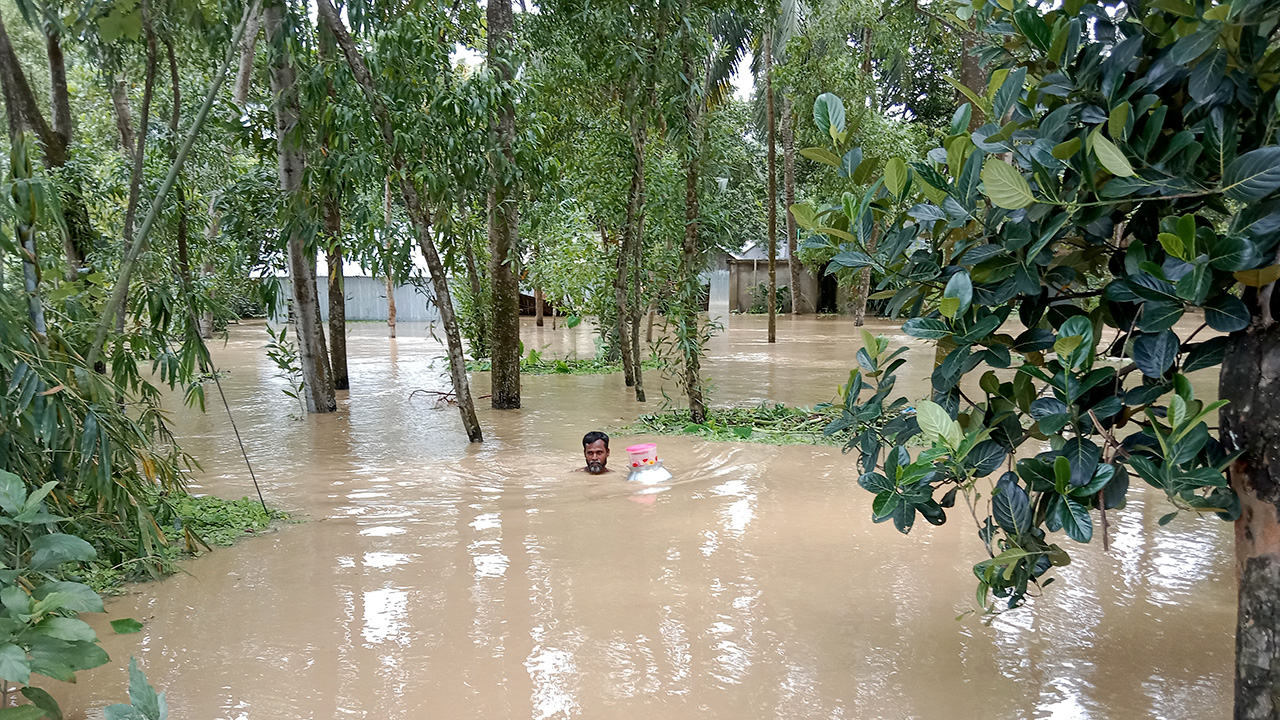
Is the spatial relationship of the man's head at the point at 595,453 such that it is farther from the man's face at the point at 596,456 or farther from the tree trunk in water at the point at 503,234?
the tree trunk in water at the point at 503,234

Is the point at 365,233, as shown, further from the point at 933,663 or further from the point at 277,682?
the point at 933,663

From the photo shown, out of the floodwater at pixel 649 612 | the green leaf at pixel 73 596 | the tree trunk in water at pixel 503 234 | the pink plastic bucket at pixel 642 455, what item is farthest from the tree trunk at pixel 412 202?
the green leaf at pixel 73 596

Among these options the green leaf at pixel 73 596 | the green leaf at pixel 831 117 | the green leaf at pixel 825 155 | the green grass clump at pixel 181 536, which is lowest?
the green grass clump at pixel 181 536

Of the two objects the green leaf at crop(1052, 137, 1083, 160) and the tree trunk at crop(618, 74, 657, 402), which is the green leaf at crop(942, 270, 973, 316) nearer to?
the green leaf at crop(1052, 137, 1083, 160)

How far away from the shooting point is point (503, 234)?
10.0m

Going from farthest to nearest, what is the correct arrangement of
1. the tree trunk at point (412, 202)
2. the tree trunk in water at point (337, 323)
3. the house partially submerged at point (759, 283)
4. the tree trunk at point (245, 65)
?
the house partially submerged at point (759, 283) → the tree trunk in water at point (337, 323) → the tree trunk at point (245, 65) → the tree trunk at point (412, 202)

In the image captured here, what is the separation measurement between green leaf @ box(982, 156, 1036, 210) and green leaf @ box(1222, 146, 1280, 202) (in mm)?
349

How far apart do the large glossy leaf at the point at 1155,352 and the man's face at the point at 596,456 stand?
5124mm

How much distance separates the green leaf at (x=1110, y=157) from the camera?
172cm

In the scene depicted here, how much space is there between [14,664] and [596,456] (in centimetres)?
508

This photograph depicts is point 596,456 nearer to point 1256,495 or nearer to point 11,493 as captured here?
point 11,493

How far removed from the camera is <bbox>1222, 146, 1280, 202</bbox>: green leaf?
163 cm

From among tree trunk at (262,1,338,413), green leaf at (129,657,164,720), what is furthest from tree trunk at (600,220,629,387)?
green leaf at (129,657,164,720)

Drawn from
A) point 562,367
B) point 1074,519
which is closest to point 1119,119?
point 1074,519
